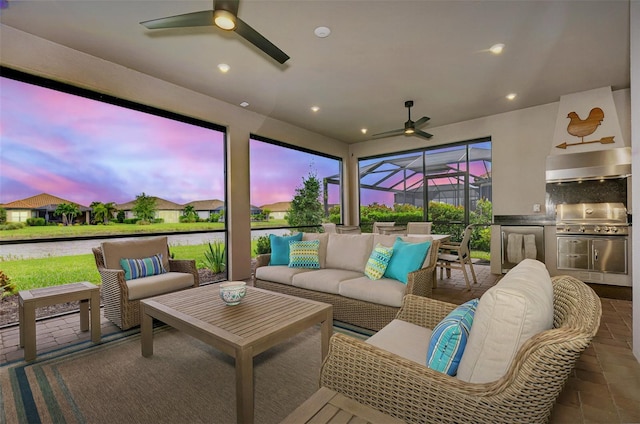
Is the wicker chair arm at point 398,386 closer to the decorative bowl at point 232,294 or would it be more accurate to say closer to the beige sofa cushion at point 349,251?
the decorative bowl at point 232,294

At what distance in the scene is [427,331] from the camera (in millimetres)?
1778

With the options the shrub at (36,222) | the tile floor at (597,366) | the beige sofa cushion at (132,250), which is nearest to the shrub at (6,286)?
the tile floor at (597,366)

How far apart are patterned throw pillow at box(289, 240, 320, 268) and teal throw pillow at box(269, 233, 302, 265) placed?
149mm

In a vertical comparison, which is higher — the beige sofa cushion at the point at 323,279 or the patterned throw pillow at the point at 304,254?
the patterned throw pillow at the point at 304,254

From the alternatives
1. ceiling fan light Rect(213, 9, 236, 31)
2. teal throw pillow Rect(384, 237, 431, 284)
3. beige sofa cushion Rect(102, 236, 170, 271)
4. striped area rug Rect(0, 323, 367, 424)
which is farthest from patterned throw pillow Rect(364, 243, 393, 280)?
beige sofa cushion Rect(102, 236, 170, 271)

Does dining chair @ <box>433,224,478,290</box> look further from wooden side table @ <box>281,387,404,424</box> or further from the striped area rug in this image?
wooden side table @ <box>281,387,404,424</box>

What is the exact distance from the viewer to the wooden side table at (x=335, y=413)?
1.02 m

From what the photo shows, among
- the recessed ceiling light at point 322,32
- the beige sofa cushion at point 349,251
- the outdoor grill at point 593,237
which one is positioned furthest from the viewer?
the outdoor grill at point 593,237

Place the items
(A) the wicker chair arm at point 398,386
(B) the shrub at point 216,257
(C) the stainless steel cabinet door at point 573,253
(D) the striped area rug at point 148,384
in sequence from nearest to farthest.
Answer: (A) the wicker chair arm at point 398,386 < (D) the striped area rug at point 148,384 < (C) the stainless steel cabinet door at point 573,253 < (B) the shrub at point 216,257

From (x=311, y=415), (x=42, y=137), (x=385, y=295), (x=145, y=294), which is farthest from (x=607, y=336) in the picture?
(x=42, y=137)

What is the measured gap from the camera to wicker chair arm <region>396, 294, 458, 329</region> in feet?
6.07

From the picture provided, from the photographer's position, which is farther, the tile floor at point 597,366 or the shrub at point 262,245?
the shrub at point 262,245

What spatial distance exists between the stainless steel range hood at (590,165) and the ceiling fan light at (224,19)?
17.4ft

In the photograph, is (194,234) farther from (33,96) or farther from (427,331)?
(427,331)
